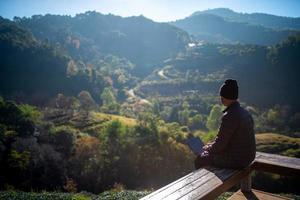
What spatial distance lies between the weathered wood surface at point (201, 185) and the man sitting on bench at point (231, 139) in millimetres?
163

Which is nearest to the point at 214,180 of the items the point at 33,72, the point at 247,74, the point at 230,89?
the point at 230,89

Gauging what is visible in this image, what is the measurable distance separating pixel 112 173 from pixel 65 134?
1092cm

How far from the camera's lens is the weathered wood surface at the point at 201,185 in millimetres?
3631

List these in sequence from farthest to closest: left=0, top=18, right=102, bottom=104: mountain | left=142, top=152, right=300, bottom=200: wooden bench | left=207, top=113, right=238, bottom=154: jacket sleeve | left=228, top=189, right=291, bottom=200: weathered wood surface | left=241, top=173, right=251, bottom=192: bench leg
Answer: left=0, top=18, right=102, bottom=104: mountain, left=241, top=173, right=251, bottom=192: bench leg, left=228, top=189, right=291, bottom=200: weathered wood surface, left=207, top=113, right=238, bottom=154: jacket sleeve, left=142, top=152, right=300, bottom=200: wooden bench

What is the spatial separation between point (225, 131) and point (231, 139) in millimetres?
215

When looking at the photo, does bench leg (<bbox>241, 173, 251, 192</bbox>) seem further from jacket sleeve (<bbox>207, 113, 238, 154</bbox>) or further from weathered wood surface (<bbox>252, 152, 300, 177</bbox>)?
jacket sleeve (<bbox>207, 113, 238, 154</bbox>)

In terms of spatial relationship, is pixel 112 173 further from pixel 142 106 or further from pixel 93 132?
pixel 142 106

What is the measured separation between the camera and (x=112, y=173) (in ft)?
119

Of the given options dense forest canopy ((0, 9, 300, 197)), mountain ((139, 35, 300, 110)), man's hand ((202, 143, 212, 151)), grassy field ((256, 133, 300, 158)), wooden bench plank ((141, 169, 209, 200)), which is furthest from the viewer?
mountain ((139, 35, 300, 110))

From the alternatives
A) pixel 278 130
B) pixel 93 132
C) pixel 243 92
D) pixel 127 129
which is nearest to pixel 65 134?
pixel 127 129

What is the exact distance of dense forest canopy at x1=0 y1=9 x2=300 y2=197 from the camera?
3551 centimetres

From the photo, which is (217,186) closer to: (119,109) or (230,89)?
(230,89)

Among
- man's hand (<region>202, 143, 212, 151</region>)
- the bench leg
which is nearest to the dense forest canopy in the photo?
the bench leg

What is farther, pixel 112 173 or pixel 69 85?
pixel 69 85
